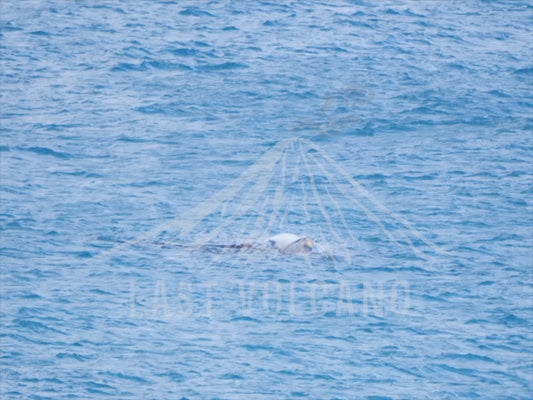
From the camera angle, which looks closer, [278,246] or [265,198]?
[278,246]

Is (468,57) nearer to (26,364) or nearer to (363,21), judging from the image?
(363,21)

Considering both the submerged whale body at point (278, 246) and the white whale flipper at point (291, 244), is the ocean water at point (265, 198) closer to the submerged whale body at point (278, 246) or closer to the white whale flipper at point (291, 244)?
the submerged whale body at point (278, 246)

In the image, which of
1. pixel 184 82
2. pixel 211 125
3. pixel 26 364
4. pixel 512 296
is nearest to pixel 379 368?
pixel 512 296

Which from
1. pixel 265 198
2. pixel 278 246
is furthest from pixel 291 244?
pixel 265 198

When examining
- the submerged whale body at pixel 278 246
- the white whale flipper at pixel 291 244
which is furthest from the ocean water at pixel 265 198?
the white whale flipper at pixel 291 244

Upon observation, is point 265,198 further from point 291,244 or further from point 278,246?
point 291,244

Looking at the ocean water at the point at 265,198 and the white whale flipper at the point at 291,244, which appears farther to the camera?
the white whale flipper at the point at 291,244
